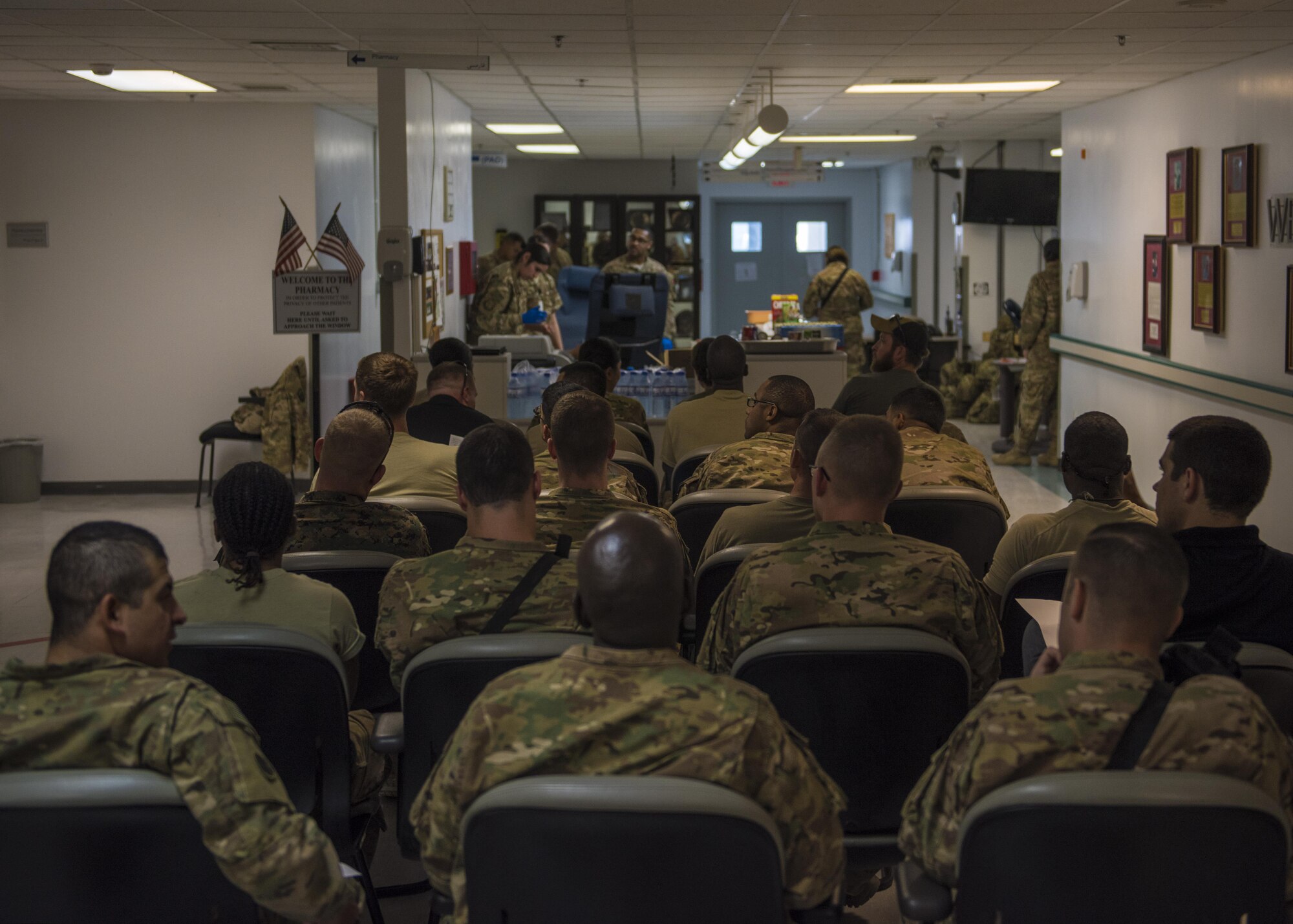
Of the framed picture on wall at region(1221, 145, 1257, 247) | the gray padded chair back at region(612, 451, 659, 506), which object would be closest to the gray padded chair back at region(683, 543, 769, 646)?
the gray padded chair back at region(612, 451, 659, 506)

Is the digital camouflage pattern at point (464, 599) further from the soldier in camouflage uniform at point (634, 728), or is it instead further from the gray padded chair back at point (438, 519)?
the gray padded chair back at point (438, 519)

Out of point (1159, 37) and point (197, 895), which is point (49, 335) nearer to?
point (1159, 37)

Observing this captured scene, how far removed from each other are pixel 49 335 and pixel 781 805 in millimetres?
9152

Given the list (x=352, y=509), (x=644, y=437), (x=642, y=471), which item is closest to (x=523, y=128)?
(x=644, y=437)

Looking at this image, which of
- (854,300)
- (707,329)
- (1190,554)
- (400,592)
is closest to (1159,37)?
(1190,554)

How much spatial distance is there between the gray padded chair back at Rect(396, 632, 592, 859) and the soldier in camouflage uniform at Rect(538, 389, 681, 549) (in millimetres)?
859

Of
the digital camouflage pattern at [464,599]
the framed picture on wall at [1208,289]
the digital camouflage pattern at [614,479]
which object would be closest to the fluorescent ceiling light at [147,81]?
the digital camouflage pattern at [614,479]

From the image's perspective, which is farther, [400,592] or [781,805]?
[400,592]

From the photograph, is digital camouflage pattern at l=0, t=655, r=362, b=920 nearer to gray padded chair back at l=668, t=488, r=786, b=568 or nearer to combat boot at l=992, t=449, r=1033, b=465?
gray padded chair back at l=668, t=488, r=786, b=568

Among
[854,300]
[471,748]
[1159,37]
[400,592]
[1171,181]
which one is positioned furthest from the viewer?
[854,300]

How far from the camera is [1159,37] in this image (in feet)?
21.5

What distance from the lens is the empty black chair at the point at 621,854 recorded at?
1555 millimetres

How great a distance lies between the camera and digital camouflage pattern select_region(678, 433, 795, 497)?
4.23 meters

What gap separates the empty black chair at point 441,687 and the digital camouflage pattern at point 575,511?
2.83 feet
